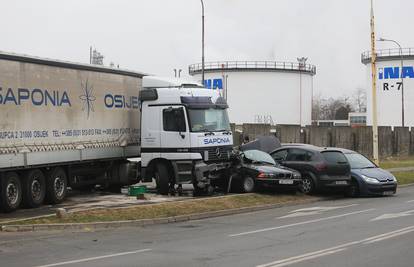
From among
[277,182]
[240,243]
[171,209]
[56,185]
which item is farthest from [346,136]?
[240,243]

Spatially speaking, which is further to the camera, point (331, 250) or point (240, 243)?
point (240, 243)

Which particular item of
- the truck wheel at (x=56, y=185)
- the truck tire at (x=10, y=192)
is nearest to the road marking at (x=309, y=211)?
the truck wheel at (x=56, y=185)

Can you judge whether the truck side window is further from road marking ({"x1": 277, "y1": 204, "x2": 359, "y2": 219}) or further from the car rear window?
the car rear window

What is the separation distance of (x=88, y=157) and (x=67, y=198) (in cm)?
154

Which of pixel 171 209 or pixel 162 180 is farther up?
pixel 162 180

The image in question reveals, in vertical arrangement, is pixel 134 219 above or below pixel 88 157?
below

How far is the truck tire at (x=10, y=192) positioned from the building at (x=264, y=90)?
62198 millimetres

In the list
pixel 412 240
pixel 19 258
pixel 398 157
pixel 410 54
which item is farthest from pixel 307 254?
pixel 410 54

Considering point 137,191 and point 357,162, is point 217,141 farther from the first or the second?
point 357,162

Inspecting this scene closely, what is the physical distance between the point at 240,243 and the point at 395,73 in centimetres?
7051

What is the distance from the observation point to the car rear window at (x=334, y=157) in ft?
68.6

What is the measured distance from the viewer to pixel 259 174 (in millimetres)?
19750

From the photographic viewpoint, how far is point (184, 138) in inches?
765

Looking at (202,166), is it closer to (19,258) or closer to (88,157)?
(88,157)
